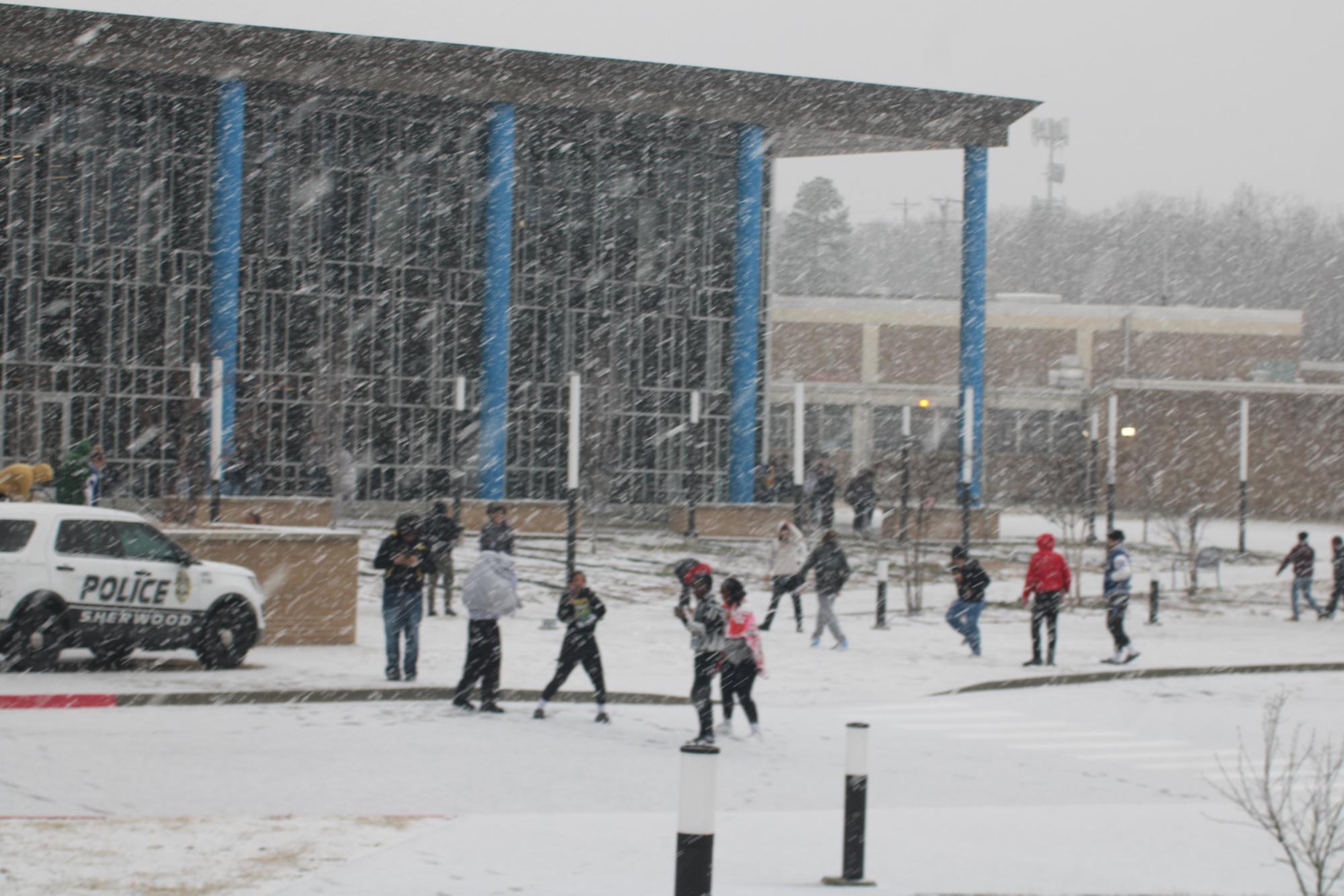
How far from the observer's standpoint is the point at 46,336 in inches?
1629

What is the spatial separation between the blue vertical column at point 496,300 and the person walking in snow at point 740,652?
2815 cm

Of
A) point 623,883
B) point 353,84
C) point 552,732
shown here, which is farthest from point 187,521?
point 623,883

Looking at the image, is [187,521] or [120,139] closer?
[187,521]

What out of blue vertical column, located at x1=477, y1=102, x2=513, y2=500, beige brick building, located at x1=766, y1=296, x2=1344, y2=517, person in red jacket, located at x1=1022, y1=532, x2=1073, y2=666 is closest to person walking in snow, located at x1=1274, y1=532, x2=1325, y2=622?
person in red jacket, located at x1=1022, y1=532, x2=1073, y2=666

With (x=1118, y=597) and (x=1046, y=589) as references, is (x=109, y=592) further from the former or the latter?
(x=1118, y=597)

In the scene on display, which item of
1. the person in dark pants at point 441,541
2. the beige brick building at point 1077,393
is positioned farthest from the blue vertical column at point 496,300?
the person in dark pants at point 441,541

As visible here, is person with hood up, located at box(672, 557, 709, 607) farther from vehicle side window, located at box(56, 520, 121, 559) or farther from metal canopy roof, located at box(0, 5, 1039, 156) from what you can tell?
metal canopy roof, located at box(0, 5, 1039, 156)

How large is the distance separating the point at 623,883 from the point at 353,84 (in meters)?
34.0

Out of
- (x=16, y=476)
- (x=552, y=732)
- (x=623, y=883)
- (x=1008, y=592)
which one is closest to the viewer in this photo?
(x=623, y=883)

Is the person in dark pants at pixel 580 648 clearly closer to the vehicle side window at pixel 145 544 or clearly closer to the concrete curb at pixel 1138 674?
the concrete curb at pixel 1138 674

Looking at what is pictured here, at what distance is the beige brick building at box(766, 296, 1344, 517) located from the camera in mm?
60062

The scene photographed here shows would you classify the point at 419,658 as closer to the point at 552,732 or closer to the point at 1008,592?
the point at 552,732

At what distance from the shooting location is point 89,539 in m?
16.5

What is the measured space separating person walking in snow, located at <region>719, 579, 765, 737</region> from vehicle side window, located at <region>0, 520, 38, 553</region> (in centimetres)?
705
